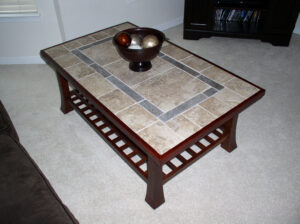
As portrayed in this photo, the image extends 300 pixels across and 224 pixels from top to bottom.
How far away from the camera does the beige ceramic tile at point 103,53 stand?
73.3 inches

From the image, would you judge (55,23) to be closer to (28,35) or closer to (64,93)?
(28,35)

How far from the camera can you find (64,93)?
2113 millimetres

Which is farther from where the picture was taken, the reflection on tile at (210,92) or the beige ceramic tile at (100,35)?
the beige ceramic tile at (100,35)

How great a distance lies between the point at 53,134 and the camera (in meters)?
2.05

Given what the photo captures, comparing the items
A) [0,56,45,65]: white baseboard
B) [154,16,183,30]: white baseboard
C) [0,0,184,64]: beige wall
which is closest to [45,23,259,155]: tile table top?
[0,0,184,64]: beige wall

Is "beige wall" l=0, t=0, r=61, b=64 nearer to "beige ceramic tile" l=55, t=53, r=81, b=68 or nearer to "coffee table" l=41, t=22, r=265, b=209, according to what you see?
"coffee table" l=41, t=22, r=265, b=209

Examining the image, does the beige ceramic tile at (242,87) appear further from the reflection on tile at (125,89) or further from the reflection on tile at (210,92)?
the reflection on tile at (125,89)

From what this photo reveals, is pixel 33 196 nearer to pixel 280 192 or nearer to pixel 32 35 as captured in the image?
pixel 280 192

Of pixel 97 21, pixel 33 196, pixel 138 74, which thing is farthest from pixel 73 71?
pixel 97 21

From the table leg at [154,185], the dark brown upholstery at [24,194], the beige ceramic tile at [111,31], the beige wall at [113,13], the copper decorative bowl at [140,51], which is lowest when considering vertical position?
the table leg at [154,185]

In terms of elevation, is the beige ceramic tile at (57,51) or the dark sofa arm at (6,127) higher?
the beige ceramic tile at (57,51)

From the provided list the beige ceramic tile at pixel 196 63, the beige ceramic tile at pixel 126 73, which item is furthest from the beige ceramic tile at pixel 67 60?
the beige ceramic tile at pixel 196 63

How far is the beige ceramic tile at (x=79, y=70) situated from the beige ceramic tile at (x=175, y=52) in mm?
531

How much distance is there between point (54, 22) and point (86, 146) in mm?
1311
